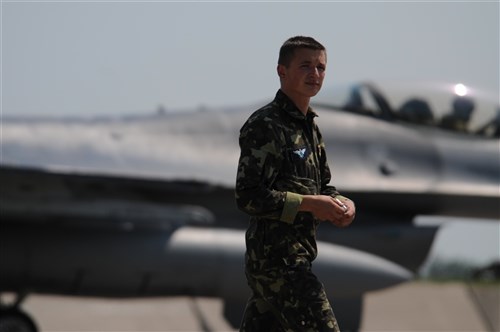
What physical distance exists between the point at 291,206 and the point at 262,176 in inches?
6.5

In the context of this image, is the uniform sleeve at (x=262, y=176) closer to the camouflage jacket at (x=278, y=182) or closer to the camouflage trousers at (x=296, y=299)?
the camouflage jacket at (x=278, y=182)

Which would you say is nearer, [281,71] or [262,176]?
[262,176]

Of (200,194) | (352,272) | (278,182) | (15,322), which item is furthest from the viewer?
(200,194)

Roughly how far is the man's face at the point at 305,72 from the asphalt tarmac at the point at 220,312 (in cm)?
664

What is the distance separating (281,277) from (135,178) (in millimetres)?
6014

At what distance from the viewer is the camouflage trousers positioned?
3908 mm

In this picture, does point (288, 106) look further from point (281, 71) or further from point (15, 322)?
point (15, 322)

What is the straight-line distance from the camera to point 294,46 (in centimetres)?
393

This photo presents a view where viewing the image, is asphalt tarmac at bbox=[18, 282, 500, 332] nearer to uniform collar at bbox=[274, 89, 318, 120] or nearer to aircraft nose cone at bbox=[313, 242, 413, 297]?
aircraft nose cone at bbox=[313, 242, 413, 297]

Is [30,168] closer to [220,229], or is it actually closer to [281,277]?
[220,229]

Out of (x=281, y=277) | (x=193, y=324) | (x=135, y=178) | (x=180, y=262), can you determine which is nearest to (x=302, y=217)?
(x=281, y=277)

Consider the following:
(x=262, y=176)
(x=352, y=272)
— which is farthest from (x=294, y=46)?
(x=352, y=272)

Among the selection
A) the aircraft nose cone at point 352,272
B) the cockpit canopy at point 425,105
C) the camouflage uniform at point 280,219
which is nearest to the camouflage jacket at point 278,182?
the camouflage uniform at point 280,219

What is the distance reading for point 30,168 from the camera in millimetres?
9164
